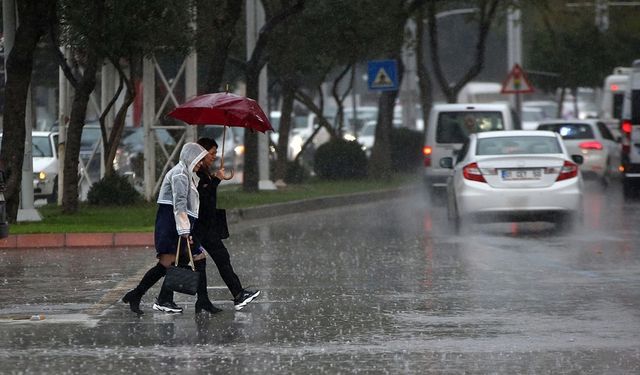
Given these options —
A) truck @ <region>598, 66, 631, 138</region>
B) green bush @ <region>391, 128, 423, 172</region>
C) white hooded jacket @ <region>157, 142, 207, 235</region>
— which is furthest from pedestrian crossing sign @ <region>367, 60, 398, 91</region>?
white hooded jacket @ <region>157, 142, 207, 235</region>

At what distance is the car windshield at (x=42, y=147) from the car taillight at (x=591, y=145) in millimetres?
11306

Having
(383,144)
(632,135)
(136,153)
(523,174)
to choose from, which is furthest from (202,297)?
(383,144)

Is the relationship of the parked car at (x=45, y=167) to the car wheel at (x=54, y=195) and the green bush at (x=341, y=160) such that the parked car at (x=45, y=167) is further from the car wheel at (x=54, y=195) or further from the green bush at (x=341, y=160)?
the green bush at (x=341, y=160)

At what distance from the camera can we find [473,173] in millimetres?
19688

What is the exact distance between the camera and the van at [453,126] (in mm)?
27109

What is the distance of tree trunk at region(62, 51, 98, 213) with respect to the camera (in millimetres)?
21562

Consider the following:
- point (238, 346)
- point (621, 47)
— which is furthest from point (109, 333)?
point (621, 47)

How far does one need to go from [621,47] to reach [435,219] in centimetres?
3882

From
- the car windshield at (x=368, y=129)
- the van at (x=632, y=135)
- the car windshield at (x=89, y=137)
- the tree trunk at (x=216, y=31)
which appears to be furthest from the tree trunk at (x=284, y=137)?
the car windshield at (x=368, y=129)

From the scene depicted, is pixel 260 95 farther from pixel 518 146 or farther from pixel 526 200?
pixel 526 200

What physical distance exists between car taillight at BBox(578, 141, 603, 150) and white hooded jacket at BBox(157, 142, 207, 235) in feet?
72.2

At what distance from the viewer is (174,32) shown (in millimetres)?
22141

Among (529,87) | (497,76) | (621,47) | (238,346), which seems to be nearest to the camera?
(238,346)

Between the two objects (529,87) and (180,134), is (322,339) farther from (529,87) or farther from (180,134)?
(529,87)
